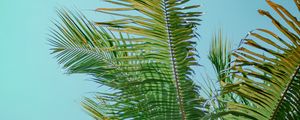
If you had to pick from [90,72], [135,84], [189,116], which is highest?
[90,72]

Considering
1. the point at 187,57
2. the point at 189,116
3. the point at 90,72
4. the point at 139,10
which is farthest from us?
the point at 90,72

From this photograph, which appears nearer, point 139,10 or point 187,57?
point 139,10

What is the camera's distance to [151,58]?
2275mm

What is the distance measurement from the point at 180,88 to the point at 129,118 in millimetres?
314

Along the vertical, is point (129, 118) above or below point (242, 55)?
below

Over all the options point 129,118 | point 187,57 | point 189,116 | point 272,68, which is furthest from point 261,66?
point 129,118

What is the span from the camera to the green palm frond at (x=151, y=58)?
2.08 metres

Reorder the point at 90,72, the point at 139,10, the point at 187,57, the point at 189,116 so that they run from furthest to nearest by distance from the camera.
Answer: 1. the point at 90,72
2. the point at 189,116
3. the point at 187,57
4. the point at 139,10

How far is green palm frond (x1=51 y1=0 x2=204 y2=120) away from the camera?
208cm

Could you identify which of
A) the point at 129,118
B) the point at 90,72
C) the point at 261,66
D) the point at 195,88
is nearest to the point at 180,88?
the point at 195,88

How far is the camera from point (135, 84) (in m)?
2.28

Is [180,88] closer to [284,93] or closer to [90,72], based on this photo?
[284,93]

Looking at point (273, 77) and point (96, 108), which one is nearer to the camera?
point (273, 77)

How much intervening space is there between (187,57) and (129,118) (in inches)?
18.4
